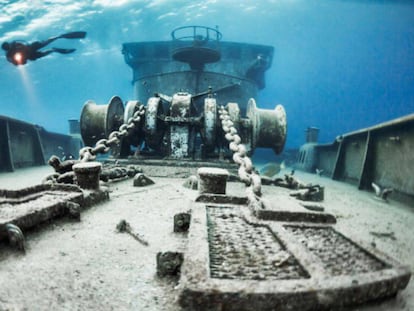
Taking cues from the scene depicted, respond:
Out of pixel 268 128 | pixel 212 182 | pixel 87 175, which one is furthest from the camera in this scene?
pixel 268 128

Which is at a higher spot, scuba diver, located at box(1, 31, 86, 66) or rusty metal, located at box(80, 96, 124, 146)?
scuba diver, located at box(1, 31, 86, 66)

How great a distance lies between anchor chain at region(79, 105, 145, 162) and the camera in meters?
2.91

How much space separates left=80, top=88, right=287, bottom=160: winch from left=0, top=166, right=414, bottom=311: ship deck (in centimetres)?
205

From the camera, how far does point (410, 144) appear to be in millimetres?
3943

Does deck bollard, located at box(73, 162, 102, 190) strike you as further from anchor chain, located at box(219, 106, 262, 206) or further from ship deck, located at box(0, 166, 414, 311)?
anchor chain, located at box(219, 106, 262, 206)

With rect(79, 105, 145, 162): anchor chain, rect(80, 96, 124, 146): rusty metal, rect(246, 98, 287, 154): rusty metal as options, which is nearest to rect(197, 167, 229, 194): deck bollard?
rect(79, 105, 145, 162): anchor chain

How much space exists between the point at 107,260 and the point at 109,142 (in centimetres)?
230

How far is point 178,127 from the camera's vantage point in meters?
4.52

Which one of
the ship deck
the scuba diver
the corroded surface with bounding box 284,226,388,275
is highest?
the scuba diver

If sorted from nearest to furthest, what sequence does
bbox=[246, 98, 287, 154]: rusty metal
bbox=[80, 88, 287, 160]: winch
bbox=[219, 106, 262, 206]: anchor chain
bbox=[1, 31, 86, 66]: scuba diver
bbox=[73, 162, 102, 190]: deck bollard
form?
bbox=[219, 106, 262, 206]: anchor chain
bbox=[73, 162, 102, 190]: deck bollard
bbox=[80, 88, 287, 160]: winch
bbox=[246, 98, 287, 154]: rusty metal
bbox=[1, 31, 86, 66]: scuba diver

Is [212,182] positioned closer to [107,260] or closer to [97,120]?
[107,260]

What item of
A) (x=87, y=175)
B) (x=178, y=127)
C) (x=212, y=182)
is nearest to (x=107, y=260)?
(x=212, y=182)

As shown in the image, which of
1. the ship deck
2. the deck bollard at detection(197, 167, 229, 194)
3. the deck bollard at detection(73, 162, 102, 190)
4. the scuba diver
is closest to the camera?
the ship deck

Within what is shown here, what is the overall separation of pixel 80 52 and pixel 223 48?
42526 mm
